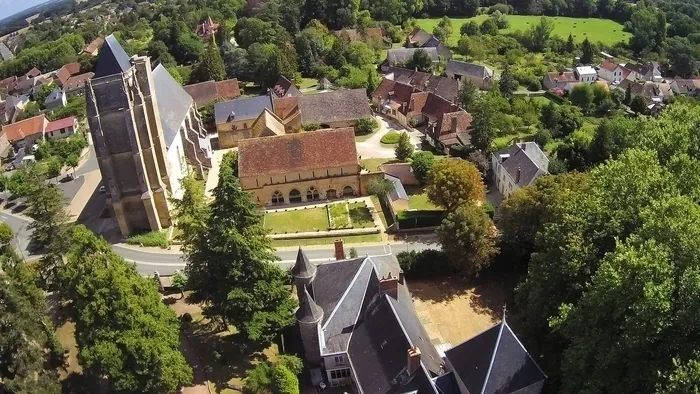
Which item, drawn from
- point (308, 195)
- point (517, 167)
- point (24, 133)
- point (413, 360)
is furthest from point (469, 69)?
point (413, 360)

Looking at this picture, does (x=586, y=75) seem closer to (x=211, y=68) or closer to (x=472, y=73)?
(x=472, y=73)

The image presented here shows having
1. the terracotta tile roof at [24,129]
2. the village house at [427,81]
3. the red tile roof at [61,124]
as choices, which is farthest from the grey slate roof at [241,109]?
the terracotta tile roof at [24,129]

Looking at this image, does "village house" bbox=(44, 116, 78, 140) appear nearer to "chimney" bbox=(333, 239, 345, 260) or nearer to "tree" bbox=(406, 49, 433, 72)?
"tree" bbox=(406, 49, 433, 72)

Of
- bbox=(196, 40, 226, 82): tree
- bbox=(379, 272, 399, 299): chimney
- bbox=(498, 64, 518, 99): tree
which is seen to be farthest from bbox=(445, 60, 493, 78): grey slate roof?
bbox=(379, 272, 399, 299): chimney

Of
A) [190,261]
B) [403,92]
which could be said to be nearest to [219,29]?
[403,92]

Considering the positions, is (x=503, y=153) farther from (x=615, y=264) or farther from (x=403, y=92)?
(x=615, y=264)

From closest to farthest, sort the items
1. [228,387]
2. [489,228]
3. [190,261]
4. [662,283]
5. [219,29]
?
[662,283]
[228,387]
[190,261]
[489,228]
[219,29]
